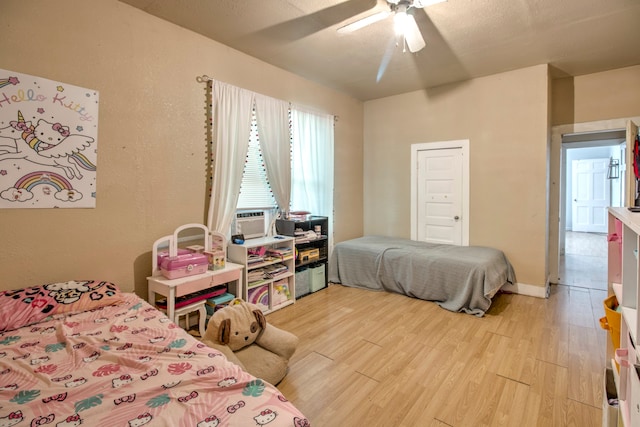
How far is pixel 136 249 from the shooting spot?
8.43ft

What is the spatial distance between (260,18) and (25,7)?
157 cm

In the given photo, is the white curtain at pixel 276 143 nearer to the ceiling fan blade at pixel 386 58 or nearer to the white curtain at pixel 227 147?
the white curtain at pixel 227 147

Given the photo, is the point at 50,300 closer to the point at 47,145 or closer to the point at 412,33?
the point at 47,145

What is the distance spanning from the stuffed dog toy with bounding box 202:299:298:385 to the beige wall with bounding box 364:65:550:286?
3.17m

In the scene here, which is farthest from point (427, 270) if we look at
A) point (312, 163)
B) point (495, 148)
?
point (312, 163)

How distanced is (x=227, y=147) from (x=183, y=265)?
1.22m

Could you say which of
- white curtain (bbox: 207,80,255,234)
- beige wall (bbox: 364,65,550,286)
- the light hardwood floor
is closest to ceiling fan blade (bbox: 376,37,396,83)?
beige wall (bbox: 364,65,550,286)

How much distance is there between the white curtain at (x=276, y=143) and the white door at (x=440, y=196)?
2.09m

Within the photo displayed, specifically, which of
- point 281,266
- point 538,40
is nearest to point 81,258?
A: point 281,266

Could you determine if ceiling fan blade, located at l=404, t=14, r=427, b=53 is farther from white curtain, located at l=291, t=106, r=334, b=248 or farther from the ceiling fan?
white curtain, located at l=291, t=106, r=334, b=248

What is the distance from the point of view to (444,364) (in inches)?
91.8

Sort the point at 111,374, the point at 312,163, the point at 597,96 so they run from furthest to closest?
the point at 312,163
the point at 597,96
the point at 111,374

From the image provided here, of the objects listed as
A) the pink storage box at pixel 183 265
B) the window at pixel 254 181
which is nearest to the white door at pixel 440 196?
the window at pixel 254 181

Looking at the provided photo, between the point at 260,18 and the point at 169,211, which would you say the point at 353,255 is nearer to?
the point at 169,211
